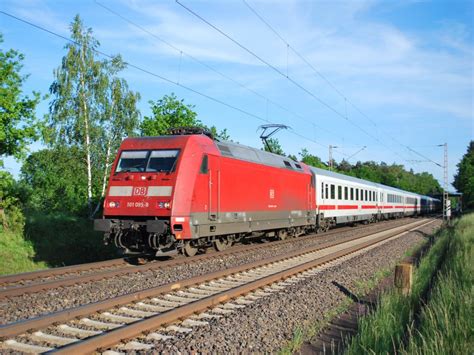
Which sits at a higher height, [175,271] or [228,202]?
[228,202]

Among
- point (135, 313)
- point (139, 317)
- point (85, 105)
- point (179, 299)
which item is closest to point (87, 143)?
point (85, 105)

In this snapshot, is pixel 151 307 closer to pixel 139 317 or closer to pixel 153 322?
pixel 139 317

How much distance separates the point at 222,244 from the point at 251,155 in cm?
334

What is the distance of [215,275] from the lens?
1042 cm

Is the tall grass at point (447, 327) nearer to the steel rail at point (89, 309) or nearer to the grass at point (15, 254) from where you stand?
the steel rail at point (89, 309)

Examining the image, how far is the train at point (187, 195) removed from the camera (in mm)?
12438

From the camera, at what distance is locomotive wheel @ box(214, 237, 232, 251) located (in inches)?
600

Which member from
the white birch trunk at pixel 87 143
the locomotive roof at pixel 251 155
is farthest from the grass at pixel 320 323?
the white birch trunk at pixel 87 143

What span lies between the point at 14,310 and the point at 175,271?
4598 millimetres

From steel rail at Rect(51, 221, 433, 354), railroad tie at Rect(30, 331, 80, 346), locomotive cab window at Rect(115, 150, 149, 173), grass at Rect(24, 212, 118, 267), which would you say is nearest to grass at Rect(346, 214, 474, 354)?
steel rail at Rect(51, 221, 433, 354)

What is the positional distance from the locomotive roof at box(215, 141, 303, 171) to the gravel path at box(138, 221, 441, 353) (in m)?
5.01

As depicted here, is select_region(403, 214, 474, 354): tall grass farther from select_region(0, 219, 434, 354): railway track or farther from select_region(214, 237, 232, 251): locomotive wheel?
select_region(214, 237, 232, 251): locomotive wheel

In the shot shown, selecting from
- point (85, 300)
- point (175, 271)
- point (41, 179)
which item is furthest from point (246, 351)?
point (41, 179)

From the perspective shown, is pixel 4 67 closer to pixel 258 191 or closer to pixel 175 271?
pixel 175 271
